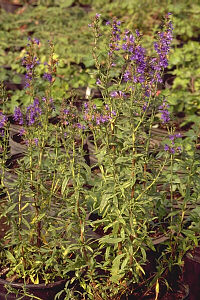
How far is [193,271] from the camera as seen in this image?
295 centimetres

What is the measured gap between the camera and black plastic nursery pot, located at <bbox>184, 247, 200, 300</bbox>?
294 centimetres

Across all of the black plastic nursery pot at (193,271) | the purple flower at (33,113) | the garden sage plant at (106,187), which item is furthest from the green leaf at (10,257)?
the black plastic nursery pot at (193,271)

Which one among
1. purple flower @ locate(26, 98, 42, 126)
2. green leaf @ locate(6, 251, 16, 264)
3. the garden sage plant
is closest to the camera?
the garden sage plant

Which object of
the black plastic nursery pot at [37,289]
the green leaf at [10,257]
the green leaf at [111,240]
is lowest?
the black plastic nursery pot at [37,289]

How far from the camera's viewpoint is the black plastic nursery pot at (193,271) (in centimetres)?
294

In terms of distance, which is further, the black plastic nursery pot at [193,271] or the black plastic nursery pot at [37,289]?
the black plastic nursery pot at [193,271]

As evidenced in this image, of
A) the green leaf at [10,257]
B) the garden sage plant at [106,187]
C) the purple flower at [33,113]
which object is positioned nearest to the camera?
the garden sage plant at [106,187]

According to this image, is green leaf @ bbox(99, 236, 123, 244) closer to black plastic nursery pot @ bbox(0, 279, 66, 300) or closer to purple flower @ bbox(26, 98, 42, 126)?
black plastic nursery pot @ bbox(0, 279, 66, 300)

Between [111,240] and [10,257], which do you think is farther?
[10,257]

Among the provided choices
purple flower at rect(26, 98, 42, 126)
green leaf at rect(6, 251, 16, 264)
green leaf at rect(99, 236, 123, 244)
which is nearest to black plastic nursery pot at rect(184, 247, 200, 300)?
green leaf at rect(99, 236, 123, 244)

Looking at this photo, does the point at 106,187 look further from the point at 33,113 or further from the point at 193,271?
the point at 193,271

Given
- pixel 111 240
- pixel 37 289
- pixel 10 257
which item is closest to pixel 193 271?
pixel 111 240

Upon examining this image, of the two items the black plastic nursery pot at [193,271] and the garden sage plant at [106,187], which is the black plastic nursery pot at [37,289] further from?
the black plastic nursery pot at [193,271]

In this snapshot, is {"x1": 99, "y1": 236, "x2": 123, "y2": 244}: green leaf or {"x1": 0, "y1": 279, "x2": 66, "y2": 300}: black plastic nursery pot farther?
{"x1": 0, "y1": 279, "x2": 66, "y2": 300}: black plastic nursery pot
